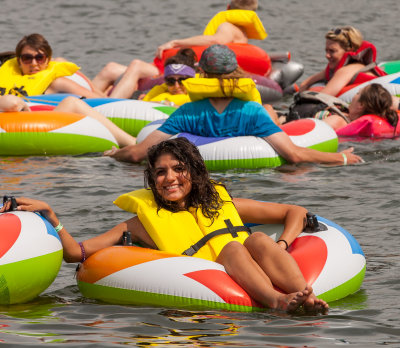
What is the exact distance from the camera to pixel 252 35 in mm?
12969

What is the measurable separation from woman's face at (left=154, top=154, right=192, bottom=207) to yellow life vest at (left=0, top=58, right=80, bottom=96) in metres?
5.16

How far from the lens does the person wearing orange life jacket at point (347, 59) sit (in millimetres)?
11398

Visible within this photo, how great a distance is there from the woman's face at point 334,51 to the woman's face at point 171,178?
6.72 m

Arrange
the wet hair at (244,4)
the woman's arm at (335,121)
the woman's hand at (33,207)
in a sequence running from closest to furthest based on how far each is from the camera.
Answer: the woman's hand at (33,207) < the woman's arm at (335,121) < the wet hair at (244,4)

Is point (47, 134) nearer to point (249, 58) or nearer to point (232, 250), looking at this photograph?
point (249, 58)

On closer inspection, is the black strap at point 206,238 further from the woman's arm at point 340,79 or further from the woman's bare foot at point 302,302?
the woman's arm at point 340,79

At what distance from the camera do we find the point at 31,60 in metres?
9.92

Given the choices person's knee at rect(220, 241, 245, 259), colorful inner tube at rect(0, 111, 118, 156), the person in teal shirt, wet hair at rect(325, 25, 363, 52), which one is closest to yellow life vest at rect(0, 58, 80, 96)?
colorful inner tube at rect(0, 111, 118, 156)

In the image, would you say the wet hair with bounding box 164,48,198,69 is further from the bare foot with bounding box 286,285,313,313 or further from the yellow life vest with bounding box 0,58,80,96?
the bare foot with bounding box 286,285,313,313

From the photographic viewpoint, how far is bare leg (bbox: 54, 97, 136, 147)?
9.34m

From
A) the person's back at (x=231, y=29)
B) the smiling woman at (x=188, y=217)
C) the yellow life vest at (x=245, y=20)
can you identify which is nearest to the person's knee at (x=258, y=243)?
the smiling woman at (x=188, y=217)

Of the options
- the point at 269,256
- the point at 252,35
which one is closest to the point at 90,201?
the point at 269,256

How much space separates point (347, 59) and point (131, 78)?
2706 mm

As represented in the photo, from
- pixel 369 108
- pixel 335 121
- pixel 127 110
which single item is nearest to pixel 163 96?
pixel 127 110
